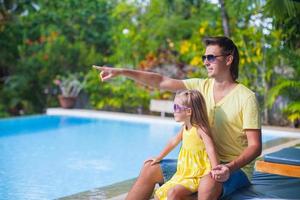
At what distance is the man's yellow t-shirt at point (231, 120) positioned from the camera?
343 centimetres

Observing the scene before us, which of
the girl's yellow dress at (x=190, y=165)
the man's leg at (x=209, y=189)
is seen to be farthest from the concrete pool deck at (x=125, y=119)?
the man's leg at (x=209, y=189)

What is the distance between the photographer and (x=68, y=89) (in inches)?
537

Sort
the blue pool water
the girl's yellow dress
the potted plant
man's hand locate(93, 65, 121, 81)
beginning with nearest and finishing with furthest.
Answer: the girl's yellow dress
man's hand locate(93, 65, 121, 81)
the blue pool water
the potted plant

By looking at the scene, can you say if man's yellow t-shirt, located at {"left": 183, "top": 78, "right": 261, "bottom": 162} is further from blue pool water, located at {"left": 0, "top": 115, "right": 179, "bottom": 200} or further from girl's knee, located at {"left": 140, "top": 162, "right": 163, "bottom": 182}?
blue pool water, located at {"left": 0, "top": 115, "right": 179, "bottom": 200}

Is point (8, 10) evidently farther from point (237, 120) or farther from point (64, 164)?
point (237, 120)

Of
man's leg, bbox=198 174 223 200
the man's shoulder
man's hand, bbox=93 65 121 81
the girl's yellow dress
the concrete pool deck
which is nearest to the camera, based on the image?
man's leg, bbox=198 174 223 200

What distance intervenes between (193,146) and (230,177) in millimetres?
305

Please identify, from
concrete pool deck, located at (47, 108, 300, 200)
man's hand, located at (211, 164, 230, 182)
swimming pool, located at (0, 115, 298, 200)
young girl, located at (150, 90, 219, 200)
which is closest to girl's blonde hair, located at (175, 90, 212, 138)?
young girl, located at (150, 90, 219, 200)

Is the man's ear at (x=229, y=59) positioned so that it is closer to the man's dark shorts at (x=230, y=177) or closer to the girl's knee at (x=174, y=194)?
the man's dark shorts at (x=230, y=177)

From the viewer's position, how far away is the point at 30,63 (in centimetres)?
1367

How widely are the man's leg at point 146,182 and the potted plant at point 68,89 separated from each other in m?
10.3

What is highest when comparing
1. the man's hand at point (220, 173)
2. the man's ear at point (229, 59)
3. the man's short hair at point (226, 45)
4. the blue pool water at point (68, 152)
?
the man's short hair at point (226, 45)

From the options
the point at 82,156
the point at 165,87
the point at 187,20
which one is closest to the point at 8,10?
the point at 187,20

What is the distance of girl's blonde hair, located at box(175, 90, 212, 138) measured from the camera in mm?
3350
